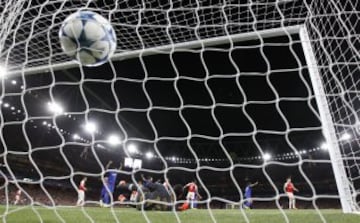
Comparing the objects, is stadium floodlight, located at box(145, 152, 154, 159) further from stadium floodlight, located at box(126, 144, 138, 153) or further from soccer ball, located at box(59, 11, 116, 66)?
soccer ball, located at box(59, 11, 116, 66)

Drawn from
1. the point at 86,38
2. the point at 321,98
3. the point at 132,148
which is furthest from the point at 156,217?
the point at 132,148

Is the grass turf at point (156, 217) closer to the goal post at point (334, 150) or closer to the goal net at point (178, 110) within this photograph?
the goal post at point (334, 150)

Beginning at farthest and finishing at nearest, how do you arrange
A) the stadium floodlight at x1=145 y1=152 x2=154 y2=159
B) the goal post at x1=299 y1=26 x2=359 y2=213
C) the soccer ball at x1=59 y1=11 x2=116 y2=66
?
the stadium floodlight at x1=145 y1=152 x2=154 y2=159 → the goal post at x1=299 y1=26 x2=359 y2=213 → the soccer ball at x1=59 y1=11 x2=116 y2=66

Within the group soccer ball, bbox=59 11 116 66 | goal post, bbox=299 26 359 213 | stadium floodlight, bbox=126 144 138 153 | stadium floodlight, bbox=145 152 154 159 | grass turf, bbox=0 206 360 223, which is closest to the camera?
soccer ball, bbox=59 11 116 66

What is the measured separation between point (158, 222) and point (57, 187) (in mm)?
16244

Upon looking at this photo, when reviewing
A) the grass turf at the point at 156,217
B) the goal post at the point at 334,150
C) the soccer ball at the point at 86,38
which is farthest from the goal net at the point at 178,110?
the soccer ball at the point at 86,38

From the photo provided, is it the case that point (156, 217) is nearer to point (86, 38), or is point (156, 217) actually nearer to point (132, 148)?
point (86, 38)

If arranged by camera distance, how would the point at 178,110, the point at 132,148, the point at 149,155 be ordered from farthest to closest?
the point at 132,148 → the point at 149,155 → the point at 178,110

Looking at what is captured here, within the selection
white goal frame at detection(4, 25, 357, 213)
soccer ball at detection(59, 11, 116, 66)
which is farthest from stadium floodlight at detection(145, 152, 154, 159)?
soccer ball at detection(59, 11, 116, 66)

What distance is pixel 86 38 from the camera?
2549 mm

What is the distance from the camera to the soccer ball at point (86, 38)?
8.34 feet

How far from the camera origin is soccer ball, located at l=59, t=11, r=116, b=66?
8.34 ft

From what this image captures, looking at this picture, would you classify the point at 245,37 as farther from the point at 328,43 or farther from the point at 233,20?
the point at 328,43

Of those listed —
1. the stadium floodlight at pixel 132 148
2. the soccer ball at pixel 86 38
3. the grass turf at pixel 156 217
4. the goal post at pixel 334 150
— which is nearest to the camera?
the soccer ball at pixel 86 38
